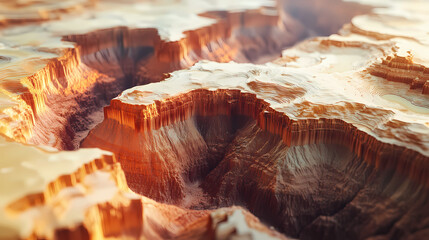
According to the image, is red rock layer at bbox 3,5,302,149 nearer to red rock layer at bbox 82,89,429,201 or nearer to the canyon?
the canyon

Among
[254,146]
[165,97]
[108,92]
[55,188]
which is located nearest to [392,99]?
[254,146]

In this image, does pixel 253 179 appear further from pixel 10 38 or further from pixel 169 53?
pixel 10 38

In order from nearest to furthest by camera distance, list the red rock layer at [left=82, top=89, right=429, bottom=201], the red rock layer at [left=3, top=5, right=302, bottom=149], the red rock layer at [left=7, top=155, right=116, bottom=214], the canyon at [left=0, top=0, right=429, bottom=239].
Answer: the red rock layer at [left=7, top=155, right=116, bottom=214]
the canyon at [left=0, top=0, right=429, bottom=239]
the red rock layer at [left=82, top=89, right=429, bottom=201]
the red rock layer at [left=3, top=5, right=302, bottom=149]

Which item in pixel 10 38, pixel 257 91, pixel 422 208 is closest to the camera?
pixel 422 208

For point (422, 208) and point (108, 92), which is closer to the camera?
point (422, 208)

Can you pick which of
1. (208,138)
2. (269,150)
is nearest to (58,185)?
(269,150)

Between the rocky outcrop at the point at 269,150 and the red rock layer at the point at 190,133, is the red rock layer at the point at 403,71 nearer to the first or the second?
the rocky outcrop at the point at 269,150

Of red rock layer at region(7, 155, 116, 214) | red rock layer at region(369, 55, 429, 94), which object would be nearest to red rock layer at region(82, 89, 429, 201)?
red rock layer at region(7, 155, 116, 214)
